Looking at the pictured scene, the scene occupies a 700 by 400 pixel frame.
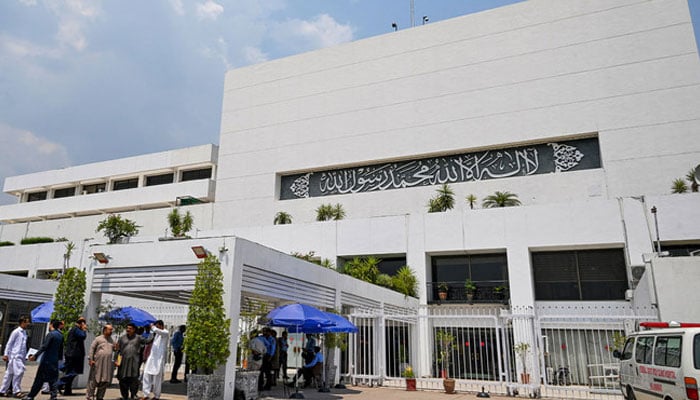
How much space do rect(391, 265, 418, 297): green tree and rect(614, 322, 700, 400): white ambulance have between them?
1388 cm

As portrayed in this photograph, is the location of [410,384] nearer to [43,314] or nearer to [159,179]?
[43,314]

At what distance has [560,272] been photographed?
23469mm

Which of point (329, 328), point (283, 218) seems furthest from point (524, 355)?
point (283, 218)

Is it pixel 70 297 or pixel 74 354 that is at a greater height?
pixel 70 297

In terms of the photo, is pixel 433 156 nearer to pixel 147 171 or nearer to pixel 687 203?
pixel 687 203

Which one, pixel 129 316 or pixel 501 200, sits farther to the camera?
pixel 501 200

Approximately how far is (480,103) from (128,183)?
103 ft

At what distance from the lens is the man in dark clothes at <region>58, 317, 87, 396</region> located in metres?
10.3

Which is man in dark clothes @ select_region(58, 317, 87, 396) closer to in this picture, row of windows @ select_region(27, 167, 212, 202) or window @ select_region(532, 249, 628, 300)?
window @ select_region(532, 249, 628, 300)

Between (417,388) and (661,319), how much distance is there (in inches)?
304

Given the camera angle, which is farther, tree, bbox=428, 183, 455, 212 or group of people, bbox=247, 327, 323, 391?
tree, bbox=428, 183, 455, 212

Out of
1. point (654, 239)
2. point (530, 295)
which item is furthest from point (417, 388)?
point (654, 239)

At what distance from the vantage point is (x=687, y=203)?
68.7 ft

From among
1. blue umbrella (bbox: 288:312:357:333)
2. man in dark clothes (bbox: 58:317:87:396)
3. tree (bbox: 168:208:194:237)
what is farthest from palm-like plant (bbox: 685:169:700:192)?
tree (bbox: 168:208:194:237)
